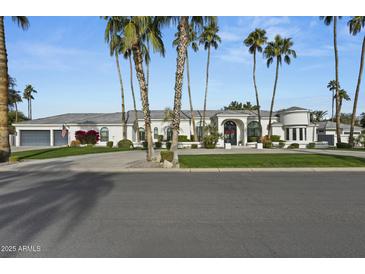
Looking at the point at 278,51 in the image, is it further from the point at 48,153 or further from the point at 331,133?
the point at 48,153

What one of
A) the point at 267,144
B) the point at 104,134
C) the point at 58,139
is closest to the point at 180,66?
the point at 267,144

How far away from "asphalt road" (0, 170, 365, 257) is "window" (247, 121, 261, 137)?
30812 mm

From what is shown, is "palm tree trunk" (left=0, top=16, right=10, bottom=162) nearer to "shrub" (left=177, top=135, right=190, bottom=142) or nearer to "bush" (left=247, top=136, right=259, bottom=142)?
"shrub" (left=177, top=135, right=190, bottom=142)

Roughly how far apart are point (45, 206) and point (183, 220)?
3.40 m

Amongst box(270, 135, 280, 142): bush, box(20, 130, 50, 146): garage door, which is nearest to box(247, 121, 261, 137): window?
box(270, 135, 280, 142): bush

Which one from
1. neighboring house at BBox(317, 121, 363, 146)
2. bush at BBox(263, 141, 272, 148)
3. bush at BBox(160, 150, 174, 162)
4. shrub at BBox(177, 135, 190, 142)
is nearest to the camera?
bush at BBox(160, 150, 174, 162)

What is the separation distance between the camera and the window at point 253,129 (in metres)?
40.0

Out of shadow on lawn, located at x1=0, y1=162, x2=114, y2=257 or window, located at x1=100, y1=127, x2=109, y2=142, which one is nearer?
shadow on lawn, located at x1=0, y1=162, x2=114, y2=257

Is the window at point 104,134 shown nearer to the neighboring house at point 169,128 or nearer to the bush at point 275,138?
the neighboring house at point 169,128

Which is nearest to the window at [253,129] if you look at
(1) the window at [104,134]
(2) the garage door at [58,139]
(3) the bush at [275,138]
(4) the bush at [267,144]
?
(3) the bush at [275,138]

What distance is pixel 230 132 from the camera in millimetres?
39312

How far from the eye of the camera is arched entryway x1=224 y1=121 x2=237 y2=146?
128ft

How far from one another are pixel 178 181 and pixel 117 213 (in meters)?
4.60
